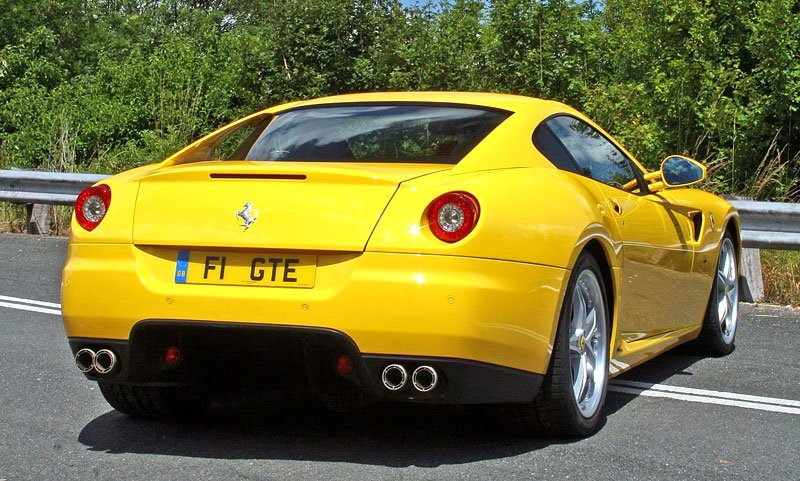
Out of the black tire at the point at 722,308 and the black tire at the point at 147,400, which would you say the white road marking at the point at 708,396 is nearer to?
the black tire at the point at 722,308

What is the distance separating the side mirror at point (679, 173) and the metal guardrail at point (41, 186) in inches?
312

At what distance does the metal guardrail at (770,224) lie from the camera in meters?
9.23

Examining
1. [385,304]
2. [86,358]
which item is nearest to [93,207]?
[86,358]

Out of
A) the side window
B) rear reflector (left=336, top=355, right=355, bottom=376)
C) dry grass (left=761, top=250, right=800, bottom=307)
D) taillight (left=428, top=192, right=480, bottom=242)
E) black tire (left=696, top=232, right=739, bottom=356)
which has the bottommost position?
dry grass (left=761, top=250, right=800, bottom=307)

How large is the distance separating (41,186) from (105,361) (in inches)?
367

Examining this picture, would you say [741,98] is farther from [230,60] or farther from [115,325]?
[115,325]

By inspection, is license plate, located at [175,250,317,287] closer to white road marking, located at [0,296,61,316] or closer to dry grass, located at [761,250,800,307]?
white road marking, located at [0,296,61,316]

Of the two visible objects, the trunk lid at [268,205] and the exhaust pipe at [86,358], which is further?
the exhaust pipe at [86,358]

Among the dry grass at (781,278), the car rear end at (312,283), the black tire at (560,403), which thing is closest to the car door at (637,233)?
the black tire at (560,403)

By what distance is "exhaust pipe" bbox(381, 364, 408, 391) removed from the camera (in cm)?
430

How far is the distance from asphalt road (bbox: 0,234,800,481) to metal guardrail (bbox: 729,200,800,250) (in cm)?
284

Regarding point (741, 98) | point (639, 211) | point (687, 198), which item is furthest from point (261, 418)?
point (741, 98)

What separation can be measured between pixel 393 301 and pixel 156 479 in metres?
0.96

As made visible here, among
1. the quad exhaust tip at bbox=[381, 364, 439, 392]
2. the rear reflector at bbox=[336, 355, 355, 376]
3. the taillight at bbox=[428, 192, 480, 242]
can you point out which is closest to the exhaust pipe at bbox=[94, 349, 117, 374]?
the rear reflector at bbox=[336, 355, 355, 376]
